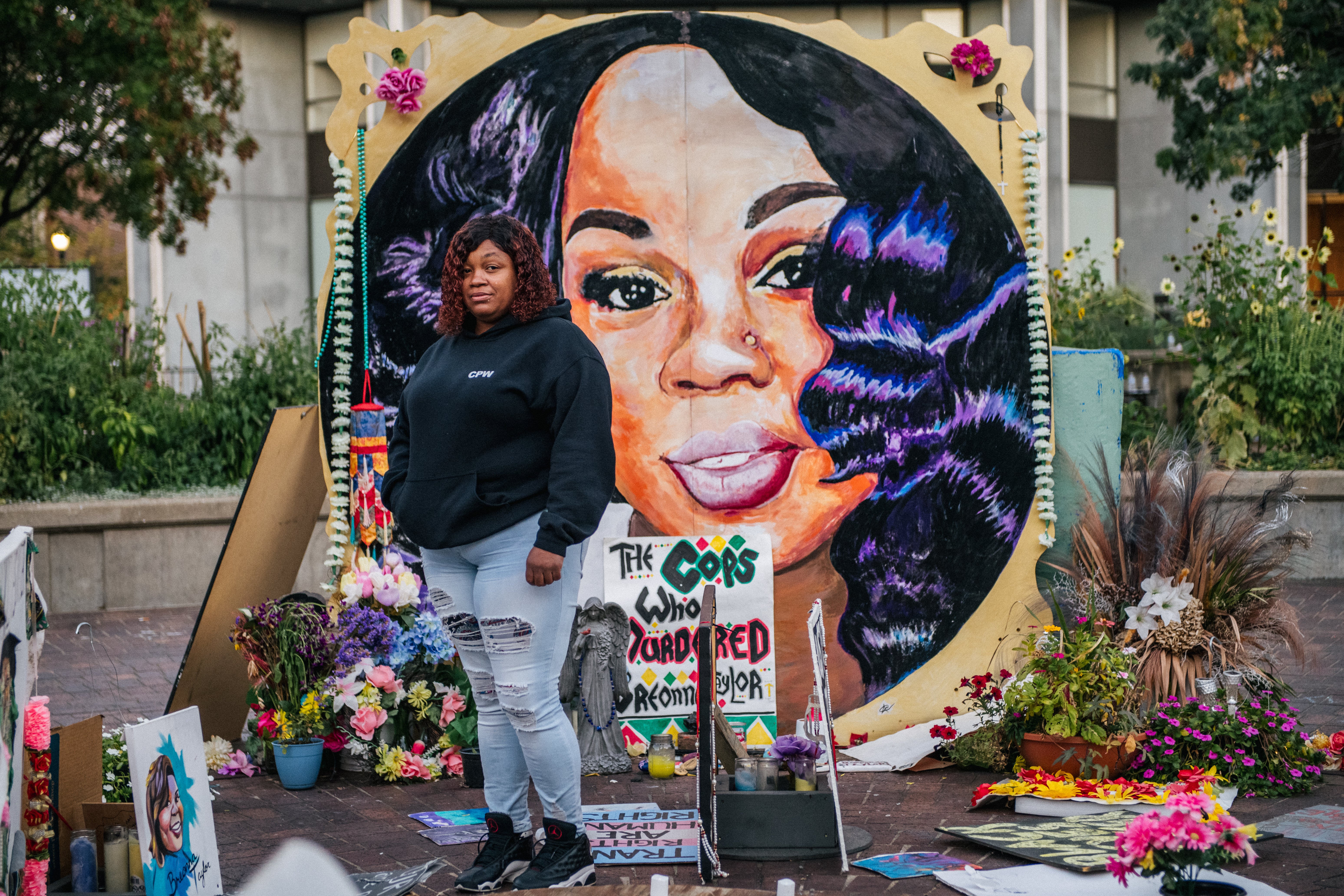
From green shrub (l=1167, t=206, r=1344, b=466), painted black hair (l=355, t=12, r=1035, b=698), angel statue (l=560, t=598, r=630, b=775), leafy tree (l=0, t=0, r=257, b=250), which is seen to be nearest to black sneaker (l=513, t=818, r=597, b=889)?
angel statue (l=560, t=598, r=630, b=775)

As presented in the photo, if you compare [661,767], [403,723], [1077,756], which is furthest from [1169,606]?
[403,723]

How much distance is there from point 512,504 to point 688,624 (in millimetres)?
2021

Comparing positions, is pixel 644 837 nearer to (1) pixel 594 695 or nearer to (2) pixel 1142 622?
(1) pixel 594 695

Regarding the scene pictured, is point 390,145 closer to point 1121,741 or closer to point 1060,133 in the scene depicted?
point 1121,741

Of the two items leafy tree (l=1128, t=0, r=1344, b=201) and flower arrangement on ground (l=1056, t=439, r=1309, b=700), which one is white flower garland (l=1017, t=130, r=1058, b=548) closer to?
flower arrangement on ground (l=1056, t=439, r=1309, b=700)

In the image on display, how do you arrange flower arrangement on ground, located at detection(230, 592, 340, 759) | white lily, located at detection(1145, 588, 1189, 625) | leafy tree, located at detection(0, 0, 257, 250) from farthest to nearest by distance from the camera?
1. leafy tree, located at detection(0, 0, 257, 250)
2. flower arrangement on ground, located at detection(230, 592, 340, 759)
3. white lily, located at detection(1145, 588, 1189, 625)

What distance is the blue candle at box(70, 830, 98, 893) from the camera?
11.2ft

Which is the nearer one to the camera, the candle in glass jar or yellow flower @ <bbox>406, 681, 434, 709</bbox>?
the candle in glass jar

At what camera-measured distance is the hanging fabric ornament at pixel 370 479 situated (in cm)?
539

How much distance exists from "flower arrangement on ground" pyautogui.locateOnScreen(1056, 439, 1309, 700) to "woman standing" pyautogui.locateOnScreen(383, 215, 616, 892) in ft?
7.55

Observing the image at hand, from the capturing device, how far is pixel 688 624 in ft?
17.7

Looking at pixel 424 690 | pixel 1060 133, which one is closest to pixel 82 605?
pixel 424 690

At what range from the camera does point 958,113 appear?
5.67 meters

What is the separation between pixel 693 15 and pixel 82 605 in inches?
245
